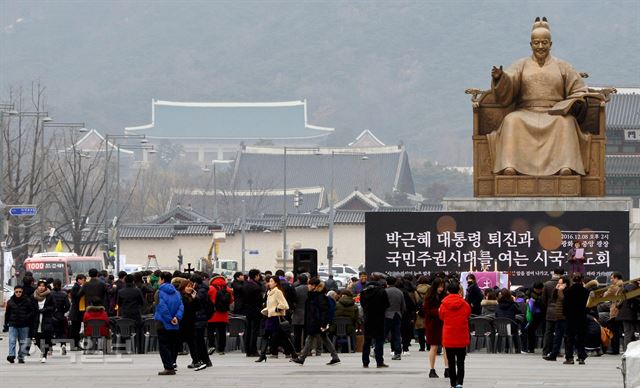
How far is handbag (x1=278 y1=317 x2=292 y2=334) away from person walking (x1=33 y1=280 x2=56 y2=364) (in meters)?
3.02

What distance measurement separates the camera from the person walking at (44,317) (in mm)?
25672

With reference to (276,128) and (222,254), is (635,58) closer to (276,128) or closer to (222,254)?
(276,128)

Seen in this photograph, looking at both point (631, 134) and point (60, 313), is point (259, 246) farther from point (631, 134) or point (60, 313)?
point (60, 313)

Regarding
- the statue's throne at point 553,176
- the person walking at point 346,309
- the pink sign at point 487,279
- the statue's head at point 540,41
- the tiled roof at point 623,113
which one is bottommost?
the person walking at point 346,309

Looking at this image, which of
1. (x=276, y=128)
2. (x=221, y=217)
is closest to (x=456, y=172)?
(x=276, y=128)

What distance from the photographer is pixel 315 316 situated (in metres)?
23.8

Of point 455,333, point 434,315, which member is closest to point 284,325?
point 434,315

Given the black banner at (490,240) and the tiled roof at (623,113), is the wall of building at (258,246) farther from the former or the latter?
the black banner at (490,240)

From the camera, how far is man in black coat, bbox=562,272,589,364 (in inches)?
938

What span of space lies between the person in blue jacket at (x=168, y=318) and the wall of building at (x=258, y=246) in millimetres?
42415

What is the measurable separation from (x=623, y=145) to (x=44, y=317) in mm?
42285

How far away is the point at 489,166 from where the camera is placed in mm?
34812

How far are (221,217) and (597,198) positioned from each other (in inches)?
2553

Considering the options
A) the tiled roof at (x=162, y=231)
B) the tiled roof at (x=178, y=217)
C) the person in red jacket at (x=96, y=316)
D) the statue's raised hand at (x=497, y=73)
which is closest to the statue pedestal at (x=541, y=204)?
the statue's raised hand at (x=497, y=73)
